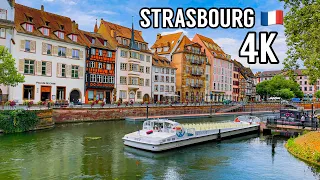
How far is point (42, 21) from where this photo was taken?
5034 centimetres

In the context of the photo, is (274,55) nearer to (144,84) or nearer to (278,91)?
(144,84)

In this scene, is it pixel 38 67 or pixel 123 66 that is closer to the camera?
pixel 38 67

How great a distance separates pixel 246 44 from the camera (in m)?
21.2

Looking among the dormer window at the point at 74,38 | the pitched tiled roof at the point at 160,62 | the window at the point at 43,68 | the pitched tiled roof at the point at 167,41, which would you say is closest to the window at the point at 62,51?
the dormer window at the point at 74,38

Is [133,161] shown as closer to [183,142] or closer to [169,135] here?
[169,135]

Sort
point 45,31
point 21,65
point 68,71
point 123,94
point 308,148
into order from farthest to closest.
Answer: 1. point 123,94
2. point 68,71
3. point 45,31
4. point 21,65
5. point 308,148

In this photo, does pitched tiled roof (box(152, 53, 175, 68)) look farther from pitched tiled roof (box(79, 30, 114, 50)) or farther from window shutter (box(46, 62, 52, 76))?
window shutter (box(46, 62, 52, 76))

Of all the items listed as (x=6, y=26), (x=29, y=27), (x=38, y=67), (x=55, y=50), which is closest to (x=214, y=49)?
(x=55, y=50)

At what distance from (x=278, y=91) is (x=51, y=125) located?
98.3 meters

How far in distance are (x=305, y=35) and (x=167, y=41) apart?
64117mm

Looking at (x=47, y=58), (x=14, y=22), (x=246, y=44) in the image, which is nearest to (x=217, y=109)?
(x=47, y=58)

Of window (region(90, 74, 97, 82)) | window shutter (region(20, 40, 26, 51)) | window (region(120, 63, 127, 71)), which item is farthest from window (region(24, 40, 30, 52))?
window (region(120, 63, 127, 71))

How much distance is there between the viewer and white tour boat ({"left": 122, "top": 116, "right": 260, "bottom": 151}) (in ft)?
81.1

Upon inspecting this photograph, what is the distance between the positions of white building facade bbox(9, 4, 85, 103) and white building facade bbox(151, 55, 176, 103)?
21199mm
